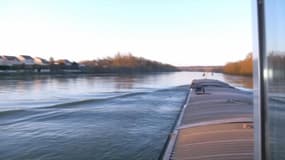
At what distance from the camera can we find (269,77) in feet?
3.14

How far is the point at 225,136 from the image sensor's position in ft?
15.6

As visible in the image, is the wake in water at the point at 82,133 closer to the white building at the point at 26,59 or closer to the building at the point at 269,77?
the building at the point at 269,77

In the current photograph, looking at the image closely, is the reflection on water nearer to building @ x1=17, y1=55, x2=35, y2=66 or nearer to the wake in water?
the wake in water

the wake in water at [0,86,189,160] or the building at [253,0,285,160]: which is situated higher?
the building at [253,0,285,160]

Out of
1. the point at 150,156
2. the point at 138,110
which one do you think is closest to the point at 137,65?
the point at 138,110

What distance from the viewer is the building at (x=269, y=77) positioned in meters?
0.89

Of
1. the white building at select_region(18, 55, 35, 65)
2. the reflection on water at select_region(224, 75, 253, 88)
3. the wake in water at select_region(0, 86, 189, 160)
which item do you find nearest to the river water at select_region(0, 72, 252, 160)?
the wake in water at select_region(0, 86, 189, 160)

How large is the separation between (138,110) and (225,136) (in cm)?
1284

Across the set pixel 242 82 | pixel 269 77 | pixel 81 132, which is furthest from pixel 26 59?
pixel 269 77

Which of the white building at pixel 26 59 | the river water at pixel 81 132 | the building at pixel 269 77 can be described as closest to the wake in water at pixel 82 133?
the river water at pixel 81 132

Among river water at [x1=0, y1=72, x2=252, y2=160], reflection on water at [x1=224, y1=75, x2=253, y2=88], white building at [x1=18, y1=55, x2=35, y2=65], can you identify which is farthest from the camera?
white building at [x1=18, y1=55, x2=35, y2=65]

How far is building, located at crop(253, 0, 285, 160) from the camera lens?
2.92 ft

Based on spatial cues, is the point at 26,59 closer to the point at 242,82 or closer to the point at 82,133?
the point at 242,82

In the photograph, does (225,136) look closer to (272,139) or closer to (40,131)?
(272,139)
